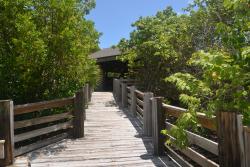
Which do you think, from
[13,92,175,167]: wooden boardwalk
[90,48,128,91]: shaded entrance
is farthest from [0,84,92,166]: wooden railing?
[90,48,128,91]: shaded entrance

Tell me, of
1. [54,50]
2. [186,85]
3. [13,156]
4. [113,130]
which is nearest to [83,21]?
[54,50]

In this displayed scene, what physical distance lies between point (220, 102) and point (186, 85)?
569 mm

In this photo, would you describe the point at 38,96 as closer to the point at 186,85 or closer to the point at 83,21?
the point at 83,21

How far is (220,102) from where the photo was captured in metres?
4.55

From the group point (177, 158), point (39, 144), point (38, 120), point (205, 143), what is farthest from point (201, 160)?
point (39, 144)

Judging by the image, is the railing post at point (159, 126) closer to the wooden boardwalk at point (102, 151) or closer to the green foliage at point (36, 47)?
the wooden boardwalk at point (102, 151)

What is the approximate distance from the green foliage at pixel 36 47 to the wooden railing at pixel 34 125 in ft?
2.09

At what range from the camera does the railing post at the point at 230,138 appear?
4.03 meters

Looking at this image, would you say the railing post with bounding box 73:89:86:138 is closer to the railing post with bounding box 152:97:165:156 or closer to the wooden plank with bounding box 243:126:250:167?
the railing post with bounding box 152:97:165:156

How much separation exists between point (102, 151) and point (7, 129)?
2.05 metres

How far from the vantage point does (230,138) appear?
163 inches

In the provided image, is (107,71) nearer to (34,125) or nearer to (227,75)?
(34,125)

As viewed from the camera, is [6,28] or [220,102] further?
[6,28]

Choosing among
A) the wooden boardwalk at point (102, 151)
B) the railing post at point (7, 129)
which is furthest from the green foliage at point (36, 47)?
the railing post at point (7, 129)
